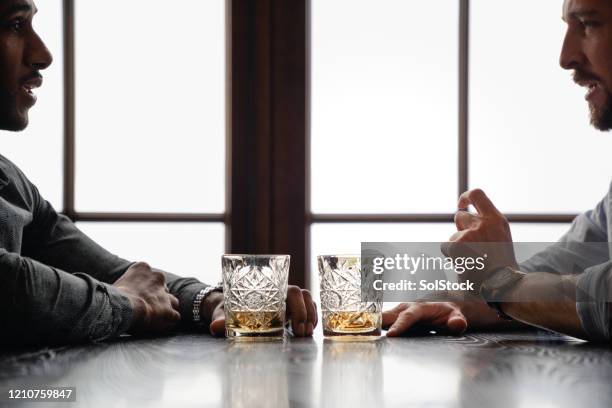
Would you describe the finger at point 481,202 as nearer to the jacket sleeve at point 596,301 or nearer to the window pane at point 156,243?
the jacket sleeve at point 596,301

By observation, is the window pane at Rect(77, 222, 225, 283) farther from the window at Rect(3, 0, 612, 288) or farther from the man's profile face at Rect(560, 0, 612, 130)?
the man's profile face at Rect(560, 0, 612, 130)

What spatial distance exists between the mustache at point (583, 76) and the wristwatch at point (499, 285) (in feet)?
3.01

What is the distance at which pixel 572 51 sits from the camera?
2010 mm

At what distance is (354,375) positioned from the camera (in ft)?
2.74

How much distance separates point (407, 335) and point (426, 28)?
1.30 m

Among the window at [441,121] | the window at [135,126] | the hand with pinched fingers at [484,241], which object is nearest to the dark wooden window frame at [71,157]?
the window at [135,126]

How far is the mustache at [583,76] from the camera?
2.05 m

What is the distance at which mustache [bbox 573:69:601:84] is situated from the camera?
2.05 meters

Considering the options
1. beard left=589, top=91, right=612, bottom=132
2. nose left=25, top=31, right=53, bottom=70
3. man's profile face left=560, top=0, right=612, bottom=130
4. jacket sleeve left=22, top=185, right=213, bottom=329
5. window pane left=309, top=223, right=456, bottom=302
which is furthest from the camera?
window pane left=309, top=223, right=456, bottom=302

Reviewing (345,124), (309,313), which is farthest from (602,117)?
(309,313)

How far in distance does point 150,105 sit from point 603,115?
4.48 ft

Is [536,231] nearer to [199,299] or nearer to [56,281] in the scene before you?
[199,299]

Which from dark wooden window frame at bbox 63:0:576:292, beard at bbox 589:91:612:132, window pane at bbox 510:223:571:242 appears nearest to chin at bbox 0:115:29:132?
dark wooden window frame at bbox 63:0:576:292

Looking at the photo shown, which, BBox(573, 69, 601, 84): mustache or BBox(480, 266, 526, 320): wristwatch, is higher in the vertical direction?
BBox(573, 69, 601, 84): mustache
